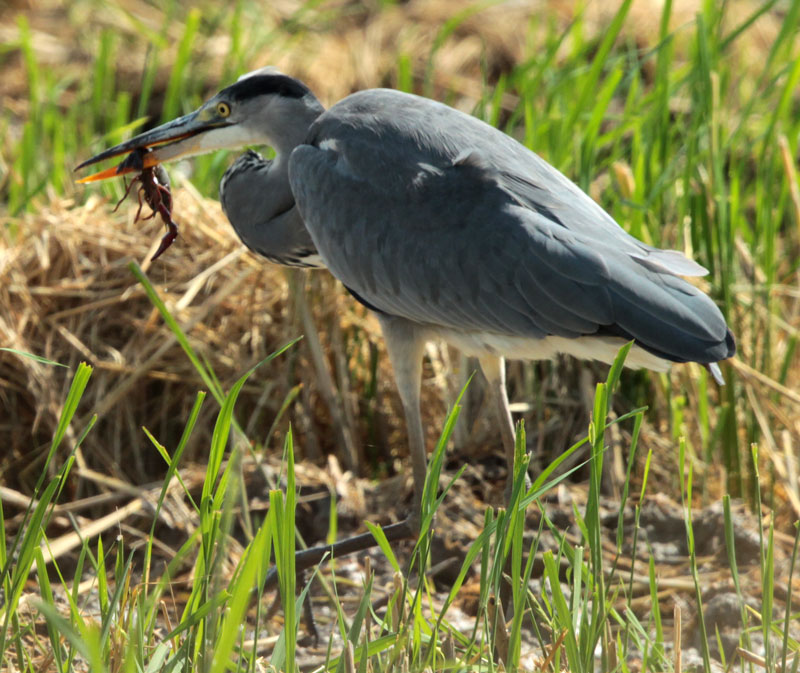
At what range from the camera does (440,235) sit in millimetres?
2594

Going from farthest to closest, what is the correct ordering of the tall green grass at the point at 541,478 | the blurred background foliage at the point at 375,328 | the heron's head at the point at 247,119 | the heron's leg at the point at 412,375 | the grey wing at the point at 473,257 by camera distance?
the blurred background foliage at the point at 375,328 → the heron's head at the point at 247,119 → the heron's leg at the point at 412,375 → the grey wing at the point at 473,257 → the tall green grass at the point at 541,478

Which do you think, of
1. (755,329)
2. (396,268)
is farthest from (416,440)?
(755,329)

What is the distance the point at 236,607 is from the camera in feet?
4.53

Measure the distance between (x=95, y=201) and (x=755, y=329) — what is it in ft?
6.61

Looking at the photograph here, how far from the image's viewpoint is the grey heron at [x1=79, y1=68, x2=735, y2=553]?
235cm

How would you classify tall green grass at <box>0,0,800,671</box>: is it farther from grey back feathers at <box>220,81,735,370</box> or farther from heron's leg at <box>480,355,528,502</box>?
grey back feathers at <box>220,81,735,370</box>

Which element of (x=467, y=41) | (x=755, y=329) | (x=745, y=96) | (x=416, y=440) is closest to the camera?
(x=416, y=440)

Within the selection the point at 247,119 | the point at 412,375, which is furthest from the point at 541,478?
the point at 247,119

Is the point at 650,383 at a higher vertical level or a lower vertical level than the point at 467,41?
lower

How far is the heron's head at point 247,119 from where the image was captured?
9.84 ft

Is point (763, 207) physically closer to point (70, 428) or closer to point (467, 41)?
point (70, 428)

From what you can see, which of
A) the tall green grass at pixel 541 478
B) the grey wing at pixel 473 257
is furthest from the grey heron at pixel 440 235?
the tall green grass at pixel 541 478

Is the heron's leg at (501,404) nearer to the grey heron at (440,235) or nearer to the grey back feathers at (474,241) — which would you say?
the grey heron at (440,235)

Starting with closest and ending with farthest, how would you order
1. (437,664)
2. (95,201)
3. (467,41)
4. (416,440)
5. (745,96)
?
(437,664) → (416,440) → (95,201) → (745,96) → (467,41)
